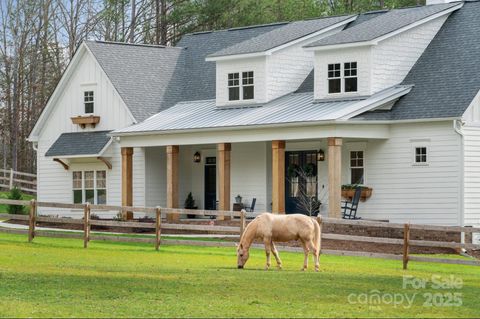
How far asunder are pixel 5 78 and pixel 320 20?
97.6 feet

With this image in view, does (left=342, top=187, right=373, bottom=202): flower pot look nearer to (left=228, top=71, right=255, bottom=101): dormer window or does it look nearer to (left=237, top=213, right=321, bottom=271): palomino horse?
(left=228, top=71, right=255, bottom=101): dormer window

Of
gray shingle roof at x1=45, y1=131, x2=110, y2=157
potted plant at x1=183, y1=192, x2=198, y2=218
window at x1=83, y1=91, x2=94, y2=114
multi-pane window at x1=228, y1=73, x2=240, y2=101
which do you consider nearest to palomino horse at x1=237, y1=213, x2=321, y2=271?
multi-pane window at x1=228, y1=73, x2=240, y2=101

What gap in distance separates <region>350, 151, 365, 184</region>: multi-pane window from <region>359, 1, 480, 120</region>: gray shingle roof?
6.62ft

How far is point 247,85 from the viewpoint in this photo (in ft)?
144

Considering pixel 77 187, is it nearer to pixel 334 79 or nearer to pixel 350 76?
pixel 334 79

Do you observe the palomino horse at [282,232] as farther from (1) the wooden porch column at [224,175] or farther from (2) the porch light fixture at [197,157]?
(2) the porch light fixture at [197,157]

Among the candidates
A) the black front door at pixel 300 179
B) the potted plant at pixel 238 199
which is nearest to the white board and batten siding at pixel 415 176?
the black front door at pixel 300 179

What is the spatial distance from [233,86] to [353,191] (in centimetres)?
715

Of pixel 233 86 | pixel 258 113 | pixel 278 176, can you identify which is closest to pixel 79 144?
pixel 233 86

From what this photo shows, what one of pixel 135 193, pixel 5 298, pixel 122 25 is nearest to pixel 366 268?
pixel 5 298

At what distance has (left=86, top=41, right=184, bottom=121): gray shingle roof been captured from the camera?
46531 mm

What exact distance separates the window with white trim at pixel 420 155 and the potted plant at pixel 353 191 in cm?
192

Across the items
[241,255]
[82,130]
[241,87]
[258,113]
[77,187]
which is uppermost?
[241,87]

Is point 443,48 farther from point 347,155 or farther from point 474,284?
point 474,284
